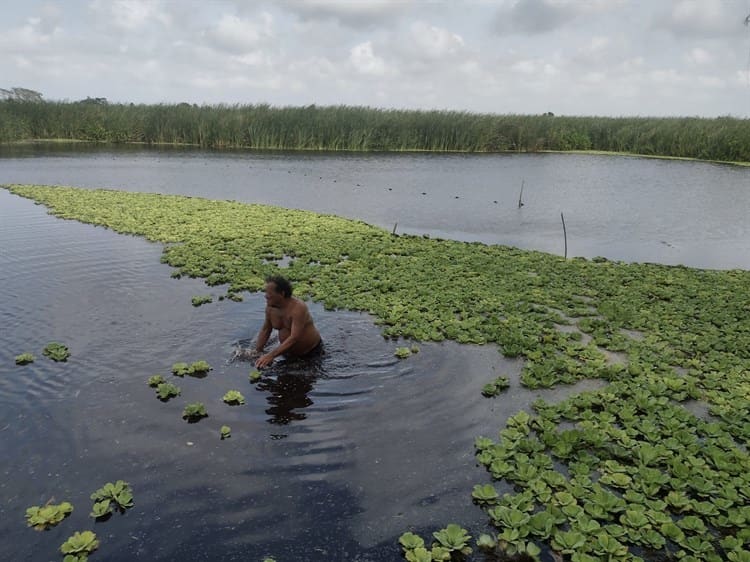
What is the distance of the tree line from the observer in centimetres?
4888

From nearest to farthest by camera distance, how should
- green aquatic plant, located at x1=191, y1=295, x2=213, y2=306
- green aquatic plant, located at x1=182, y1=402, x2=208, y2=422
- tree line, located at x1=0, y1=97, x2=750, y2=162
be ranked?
green aquatic plant, located at x1=182, y1=402, x2=208, y2=422 < green aquatic plant, located at x1=191, y1=295, x2=213, y2=306 < tree line, located at x1=0, y1=97, x2=750, y2=162

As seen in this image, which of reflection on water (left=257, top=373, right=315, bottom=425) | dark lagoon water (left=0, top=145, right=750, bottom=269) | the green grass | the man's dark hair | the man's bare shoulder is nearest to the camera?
the green grass

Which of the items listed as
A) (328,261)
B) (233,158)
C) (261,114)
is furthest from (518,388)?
(261,114)

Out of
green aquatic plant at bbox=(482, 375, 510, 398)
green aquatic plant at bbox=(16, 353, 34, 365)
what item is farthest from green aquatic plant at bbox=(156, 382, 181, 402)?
green aquatic plant at bbox=(482, 375, 510, 398)

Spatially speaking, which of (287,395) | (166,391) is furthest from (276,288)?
(166,391)

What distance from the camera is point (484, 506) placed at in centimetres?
540

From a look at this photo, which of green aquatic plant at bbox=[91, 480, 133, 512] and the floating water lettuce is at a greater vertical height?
the floating water lettuce

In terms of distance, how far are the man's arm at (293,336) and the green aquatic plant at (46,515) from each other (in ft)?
10.8

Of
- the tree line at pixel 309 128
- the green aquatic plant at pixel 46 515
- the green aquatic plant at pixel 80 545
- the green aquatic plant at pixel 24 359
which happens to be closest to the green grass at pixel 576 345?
the green aquatic plant at pixel 80 545

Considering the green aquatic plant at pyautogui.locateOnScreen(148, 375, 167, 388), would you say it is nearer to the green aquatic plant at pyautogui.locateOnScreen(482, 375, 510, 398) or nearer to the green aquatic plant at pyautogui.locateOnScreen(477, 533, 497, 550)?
the green aquatic plant at pyautogui.locateOnScreen(482, 375, 510, 398)

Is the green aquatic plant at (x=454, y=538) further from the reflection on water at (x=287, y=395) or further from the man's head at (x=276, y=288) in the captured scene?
the man's head at (x=276, y=288)

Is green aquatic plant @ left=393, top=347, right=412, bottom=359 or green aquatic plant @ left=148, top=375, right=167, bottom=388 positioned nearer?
green aquatic plant @ left=148, top=375, right=167, bottom=388

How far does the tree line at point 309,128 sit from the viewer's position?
48875mm

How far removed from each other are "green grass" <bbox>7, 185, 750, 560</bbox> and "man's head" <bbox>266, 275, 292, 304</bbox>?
2.37 metres
